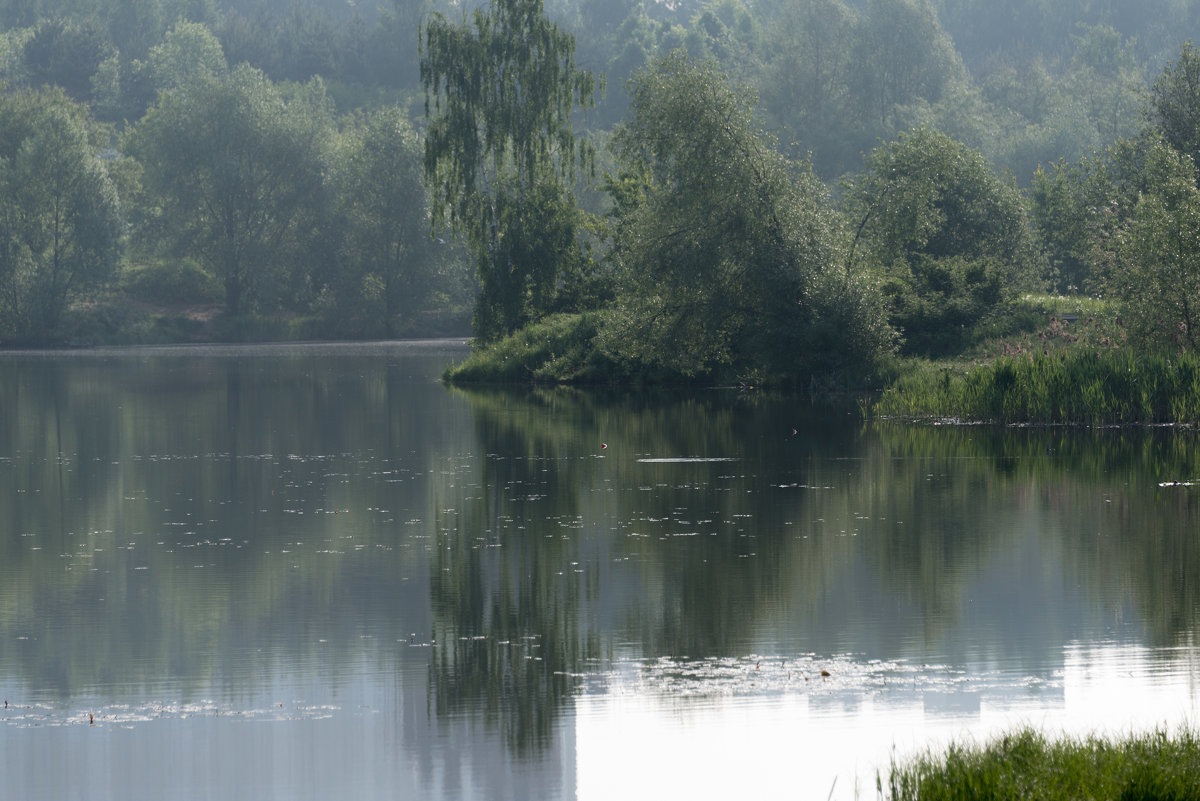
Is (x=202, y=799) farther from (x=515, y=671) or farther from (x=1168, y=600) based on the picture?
(x=1168, y=600)

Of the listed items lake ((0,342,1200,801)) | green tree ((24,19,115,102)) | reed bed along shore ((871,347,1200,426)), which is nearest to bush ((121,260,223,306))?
green tree ((24,19,115,102))

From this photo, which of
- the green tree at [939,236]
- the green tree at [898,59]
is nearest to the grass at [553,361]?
the green tree at [939,236]

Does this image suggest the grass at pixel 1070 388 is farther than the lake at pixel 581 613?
Yes

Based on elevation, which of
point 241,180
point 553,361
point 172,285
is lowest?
point 553,361

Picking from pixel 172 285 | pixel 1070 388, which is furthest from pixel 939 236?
pixel 172 285

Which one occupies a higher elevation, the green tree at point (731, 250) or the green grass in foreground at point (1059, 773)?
the green tree at point (731, 250)

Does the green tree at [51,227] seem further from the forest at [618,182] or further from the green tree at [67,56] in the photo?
the green tree at [67,56]

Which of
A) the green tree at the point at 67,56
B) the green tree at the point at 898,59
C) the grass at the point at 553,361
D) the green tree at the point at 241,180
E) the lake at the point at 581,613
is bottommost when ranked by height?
the lake at the point at 581,613

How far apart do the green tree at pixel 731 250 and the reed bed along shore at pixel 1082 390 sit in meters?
8.25

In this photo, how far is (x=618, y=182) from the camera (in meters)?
56.4

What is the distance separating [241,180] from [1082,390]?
251ft

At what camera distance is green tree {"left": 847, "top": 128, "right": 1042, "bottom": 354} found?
153 feet

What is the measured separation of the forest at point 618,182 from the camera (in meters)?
44.3

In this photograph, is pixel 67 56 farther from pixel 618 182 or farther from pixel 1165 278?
pixel 1165 278
